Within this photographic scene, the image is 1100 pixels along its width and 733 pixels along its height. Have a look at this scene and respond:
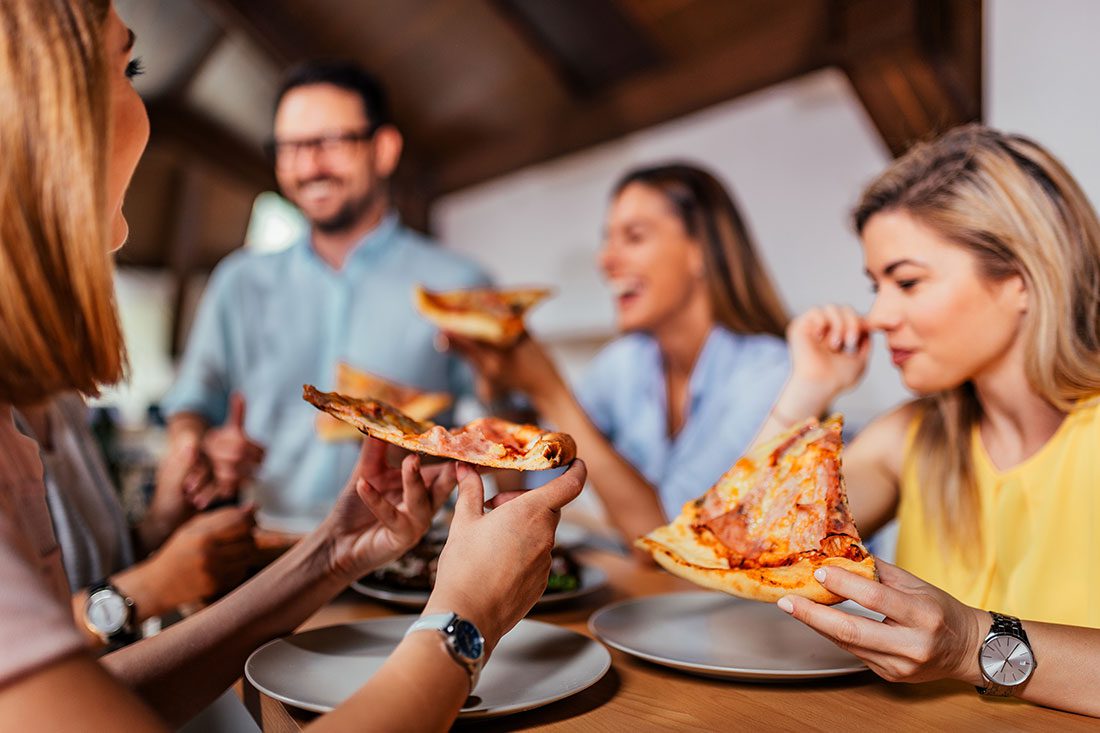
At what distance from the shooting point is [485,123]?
509cm

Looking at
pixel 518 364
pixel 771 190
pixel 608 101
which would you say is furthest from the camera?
pixel 608 101

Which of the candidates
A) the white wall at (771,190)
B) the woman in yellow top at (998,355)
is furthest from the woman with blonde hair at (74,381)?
the white wall at (771,190)

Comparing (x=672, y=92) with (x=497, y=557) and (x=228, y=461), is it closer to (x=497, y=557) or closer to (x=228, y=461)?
(x=228, y=461)

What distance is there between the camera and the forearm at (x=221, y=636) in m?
1.08

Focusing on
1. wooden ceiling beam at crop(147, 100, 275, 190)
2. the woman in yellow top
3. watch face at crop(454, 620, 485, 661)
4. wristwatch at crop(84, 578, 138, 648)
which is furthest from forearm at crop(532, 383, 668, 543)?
wooden ceiling beam at crop(147, 100, 275, 190)

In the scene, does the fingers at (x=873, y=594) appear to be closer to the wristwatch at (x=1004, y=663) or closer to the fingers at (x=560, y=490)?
the wristwatch at (x=1004, y=663)

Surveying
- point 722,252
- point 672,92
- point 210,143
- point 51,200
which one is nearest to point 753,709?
point 51,200

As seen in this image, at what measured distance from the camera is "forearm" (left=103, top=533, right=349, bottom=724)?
1.08m

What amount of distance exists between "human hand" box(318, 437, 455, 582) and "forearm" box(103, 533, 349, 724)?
25 mm

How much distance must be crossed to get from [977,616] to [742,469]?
376 mm

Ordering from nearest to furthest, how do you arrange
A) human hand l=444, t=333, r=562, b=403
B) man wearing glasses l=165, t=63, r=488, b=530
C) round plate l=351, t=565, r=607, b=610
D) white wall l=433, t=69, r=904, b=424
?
round plate l=351, t=565, r=607, b=610 < human hand l=444, t=333, r=562, b=403 < man wearing glasses l=165, t=63, r=488, b=530 < white wall l=433, t=69, r=904, b=424

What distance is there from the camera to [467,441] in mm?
1112

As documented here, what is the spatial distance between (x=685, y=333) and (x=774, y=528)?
6.06 ft

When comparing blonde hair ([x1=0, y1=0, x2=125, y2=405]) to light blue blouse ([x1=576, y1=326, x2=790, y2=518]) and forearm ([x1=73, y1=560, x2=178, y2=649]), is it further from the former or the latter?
light blue blouse ([x1=576, y1=326, x2=790, y2=518])
